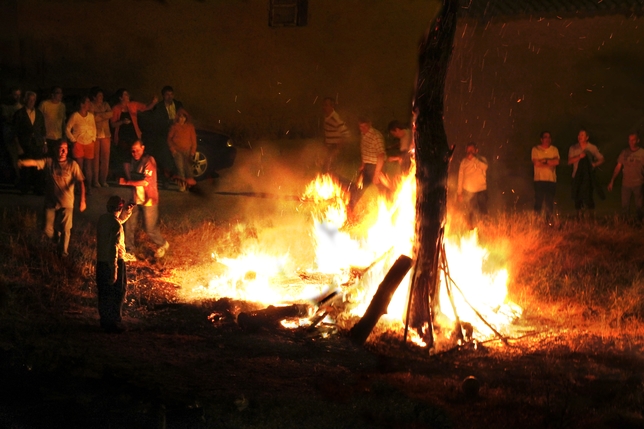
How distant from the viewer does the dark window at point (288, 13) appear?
1978 cm

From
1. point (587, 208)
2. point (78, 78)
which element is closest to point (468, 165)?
point (587, 208)

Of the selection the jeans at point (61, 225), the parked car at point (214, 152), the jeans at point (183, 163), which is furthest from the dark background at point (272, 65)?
the jeans at point (61, 225)

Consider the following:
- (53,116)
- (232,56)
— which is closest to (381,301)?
(53,116)

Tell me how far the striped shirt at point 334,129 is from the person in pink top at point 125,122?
344cm

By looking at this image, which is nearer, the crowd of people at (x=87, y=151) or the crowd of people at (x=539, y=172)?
the crowd of people at (x=87, y=151)

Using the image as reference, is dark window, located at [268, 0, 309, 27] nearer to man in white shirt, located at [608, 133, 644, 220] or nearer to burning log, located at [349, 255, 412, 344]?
man in white shirt, located at [608, 133, 644, 220]

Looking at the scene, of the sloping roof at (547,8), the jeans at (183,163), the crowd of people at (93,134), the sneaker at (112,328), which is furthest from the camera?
the sloping roof at (547,8)

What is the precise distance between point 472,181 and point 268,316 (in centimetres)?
588

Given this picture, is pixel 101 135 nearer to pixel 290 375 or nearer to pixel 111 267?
pixel 111 267

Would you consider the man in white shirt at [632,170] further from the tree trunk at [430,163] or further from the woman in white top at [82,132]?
the woman in white top at [82,132]

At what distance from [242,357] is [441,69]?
3495mm

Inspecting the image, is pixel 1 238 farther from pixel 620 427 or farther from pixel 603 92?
pixel 603 92

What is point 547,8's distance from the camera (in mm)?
17000

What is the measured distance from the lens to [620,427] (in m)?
5.99
